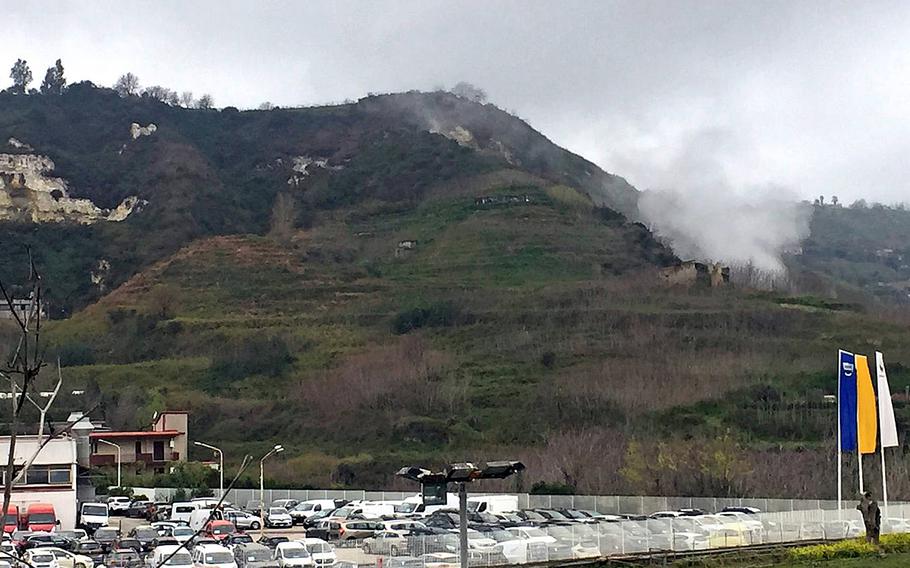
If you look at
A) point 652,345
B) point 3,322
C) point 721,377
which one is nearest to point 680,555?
point 721,377

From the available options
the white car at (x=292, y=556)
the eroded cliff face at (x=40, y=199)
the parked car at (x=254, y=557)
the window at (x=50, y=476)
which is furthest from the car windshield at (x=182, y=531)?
the eroded cliff face at (x=40, y=199)

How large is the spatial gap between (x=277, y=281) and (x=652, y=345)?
44.6 meters

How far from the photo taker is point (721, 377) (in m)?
86.1

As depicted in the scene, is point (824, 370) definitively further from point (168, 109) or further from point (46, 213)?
point (168, 109)

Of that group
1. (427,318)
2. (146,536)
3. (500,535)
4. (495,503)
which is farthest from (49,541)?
(427,318)

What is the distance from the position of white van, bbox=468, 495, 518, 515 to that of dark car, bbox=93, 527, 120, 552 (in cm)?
1386

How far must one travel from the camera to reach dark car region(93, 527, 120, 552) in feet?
120

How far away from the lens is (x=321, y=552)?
31828mm

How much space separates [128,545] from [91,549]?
1.03m

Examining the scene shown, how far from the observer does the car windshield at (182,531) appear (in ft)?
132

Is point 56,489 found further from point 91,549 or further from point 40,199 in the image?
point 40,199

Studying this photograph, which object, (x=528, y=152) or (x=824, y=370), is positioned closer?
(x=824, y=370)

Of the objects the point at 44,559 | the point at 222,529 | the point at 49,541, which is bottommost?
the point at 222,529

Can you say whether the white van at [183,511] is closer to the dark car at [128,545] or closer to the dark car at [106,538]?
the dark car at [106,538]
